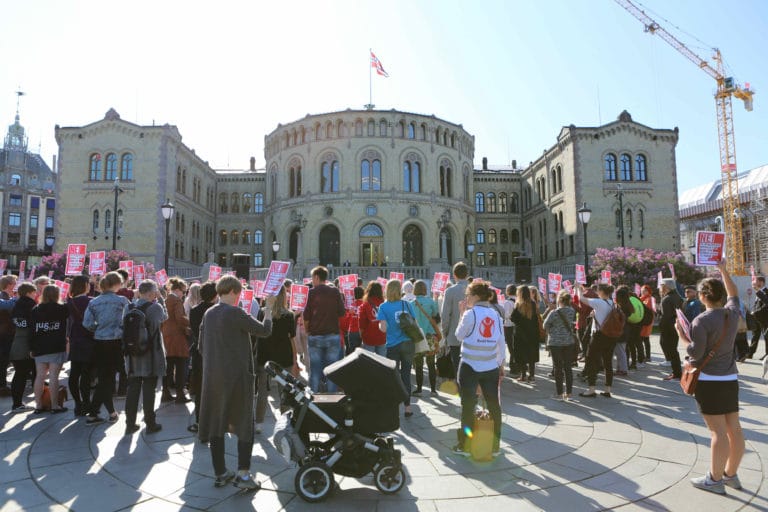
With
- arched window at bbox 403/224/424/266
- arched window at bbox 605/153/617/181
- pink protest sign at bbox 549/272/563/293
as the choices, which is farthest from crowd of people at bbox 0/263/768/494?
arched window at bbox 605/153/617/181

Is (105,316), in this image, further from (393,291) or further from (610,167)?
(610,167)

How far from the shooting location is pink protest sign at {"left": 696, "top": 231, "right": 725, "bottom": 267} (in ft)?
18.8

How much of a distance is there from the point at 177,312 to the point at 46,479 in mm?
3595

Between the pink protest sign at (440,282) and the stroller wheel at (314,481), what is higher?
the pink protest sign at (440,282)

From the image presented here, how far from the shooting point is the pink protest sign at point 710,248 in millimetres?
5727

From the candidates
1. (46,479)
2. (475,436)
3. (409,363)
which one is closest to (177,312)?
(46,479)

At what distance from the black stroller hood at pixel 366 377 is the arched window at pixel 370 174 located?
127 feet

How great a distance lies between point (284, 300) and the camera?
289 inches

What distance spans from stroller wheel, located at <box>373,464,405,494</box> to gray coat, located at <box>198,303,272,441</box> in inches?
57.1

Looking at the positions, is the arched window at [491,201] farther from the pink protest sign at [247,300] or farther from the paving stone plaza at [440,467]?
the pink protest sign at [247,300]

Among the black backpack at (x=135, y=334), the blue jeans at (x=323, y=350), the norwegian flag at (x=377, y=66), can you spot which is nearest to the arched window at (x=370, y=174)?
the norwegian flag at (x=377, y=66)

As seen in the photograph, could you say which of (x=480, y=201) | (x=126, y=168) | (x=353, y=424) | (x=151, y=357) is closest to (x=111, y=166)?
(x=126, y=168)

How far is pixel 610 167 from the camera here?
41312mm

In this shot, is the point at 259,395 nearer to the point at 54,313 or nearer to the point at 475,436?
the point at 475,436
